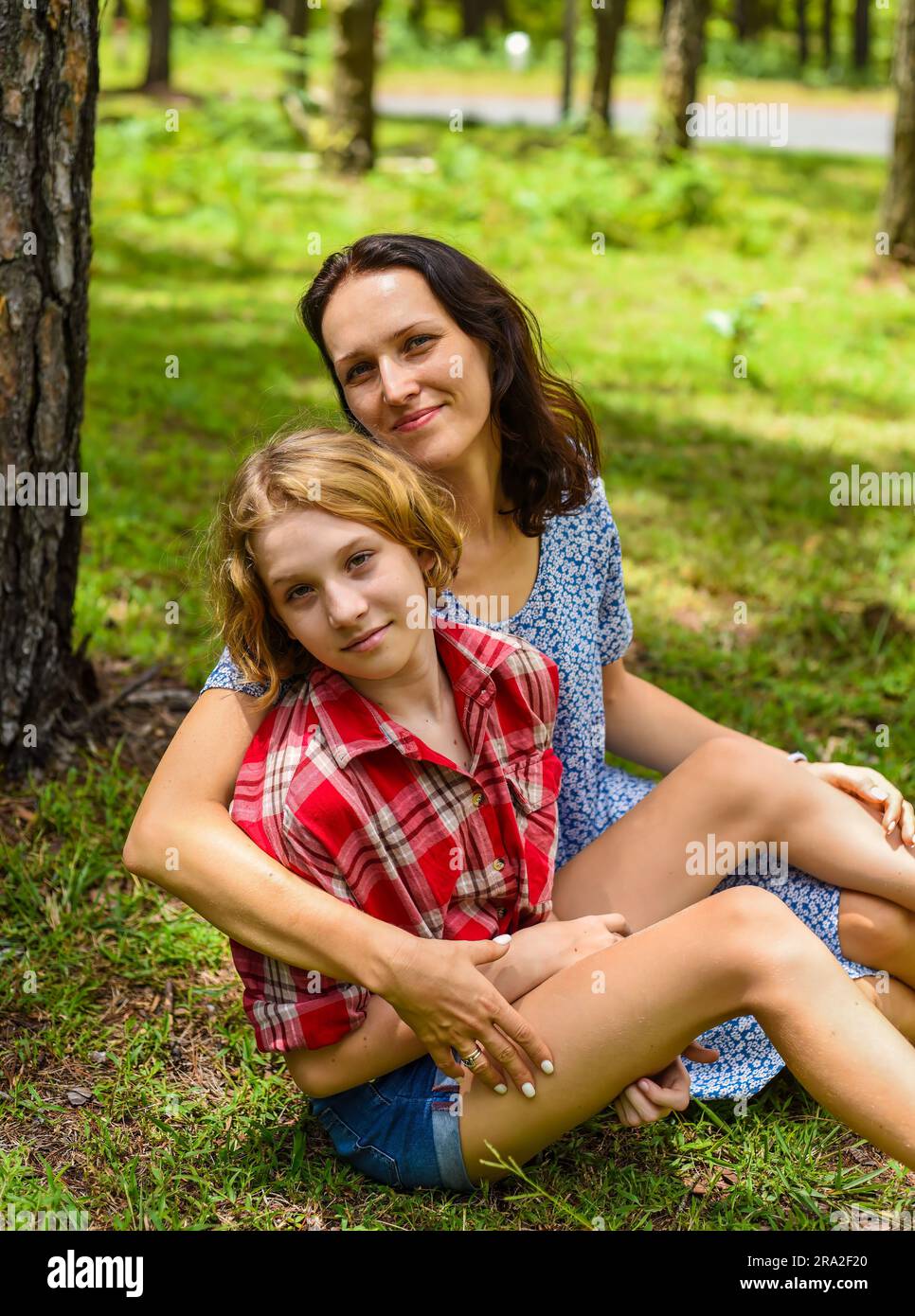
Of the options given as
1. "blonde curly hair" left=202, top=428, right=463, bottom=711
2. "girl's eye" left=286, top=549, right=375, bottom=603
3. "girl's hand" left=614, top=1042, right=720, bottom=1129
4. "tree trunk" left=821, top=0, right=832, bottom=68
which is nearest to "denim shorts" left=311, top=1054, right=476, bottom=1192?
"girl's hand" left=614, top=1042, right=720, bottom=1129

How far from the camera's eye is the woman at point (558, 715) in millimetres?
1979

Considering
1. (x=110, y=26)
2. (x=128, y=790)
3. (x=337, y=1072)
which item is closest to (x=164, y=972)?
(x=128, y=790)

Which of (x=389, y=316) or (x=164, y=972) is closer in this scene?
(x=389, y=316)

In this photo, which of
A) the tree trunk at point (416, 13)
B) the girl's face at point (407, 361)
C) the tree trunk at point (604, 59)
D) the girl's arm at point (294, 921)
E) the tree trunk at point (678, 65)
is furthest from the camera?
the tree trunk at point (416, 13)

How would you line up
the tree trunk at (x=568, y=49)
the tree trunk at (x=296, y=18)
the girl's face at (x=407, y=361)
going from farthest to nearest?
1. the tree trunk at (x=296, y=18)
2. the tree trunk at (x=568, y=49)
3. the girl's face at (x=407, y=361)

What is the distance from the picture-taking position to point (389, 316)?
90.9 inches

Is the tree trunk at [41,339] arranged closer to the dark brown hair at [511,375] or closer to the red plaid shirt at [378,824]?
the dark brown hair at [511,375]

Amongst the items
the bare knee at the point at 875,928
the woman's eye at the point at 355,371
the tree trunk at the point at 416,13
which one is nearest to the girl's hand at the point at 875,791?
the bare knee at the point at 875,928

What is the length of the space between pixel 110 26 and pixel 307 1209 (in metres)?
29.3

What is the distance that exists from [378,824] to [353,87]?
8974mm

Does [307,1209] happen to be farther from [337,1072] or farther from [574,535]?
[574,535]

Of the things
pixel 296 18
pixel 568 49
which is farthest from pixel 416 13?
pixel 568 49

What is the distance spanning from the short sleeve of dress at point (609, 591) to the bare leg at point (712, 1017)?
775mm

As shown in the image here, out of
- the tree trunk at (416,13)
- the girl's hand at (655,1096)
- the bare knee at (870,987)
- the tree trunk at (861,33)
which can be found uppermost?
the tree trunk at (416,13)
